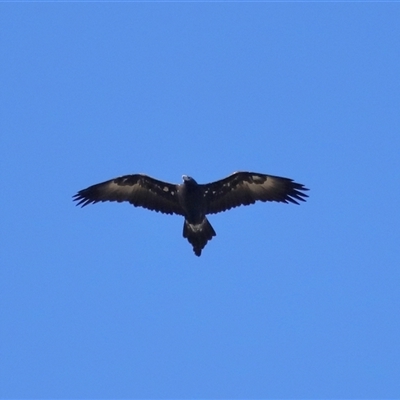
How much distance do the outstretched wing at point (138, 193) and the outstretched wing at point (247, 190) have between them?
99cm

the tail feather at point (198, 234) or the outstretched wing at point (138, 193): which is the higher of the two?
the outstretched wing at point (138, 193)

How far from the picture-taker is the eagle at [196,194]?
2442cm

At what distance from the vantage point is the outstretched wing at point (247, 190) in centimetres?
2489

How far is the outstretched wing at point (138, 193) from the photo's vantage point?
25.3 metres

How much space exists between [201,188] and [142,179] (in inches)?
73.0

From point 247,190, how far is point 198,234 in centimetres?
190

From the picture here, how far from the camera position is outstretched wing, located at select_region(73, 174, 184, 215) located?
25.3 meters

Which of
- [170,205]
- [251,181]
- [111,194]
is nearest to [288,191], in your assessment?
[251,181]

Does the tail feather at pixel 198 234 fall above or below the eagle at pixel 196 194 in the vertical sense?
below

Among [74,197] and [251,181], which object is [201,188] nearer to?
[251,181]

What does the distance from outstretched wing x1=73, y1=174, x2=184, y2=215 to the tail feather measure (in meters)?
0.79

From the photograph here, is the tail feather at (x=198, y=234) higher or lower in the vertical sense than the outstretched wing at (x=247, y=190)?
lower

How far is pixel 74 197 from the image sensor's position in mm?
25766

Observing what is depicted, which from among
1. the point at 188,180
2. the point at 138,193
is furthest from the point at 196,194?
the point at 138,193
